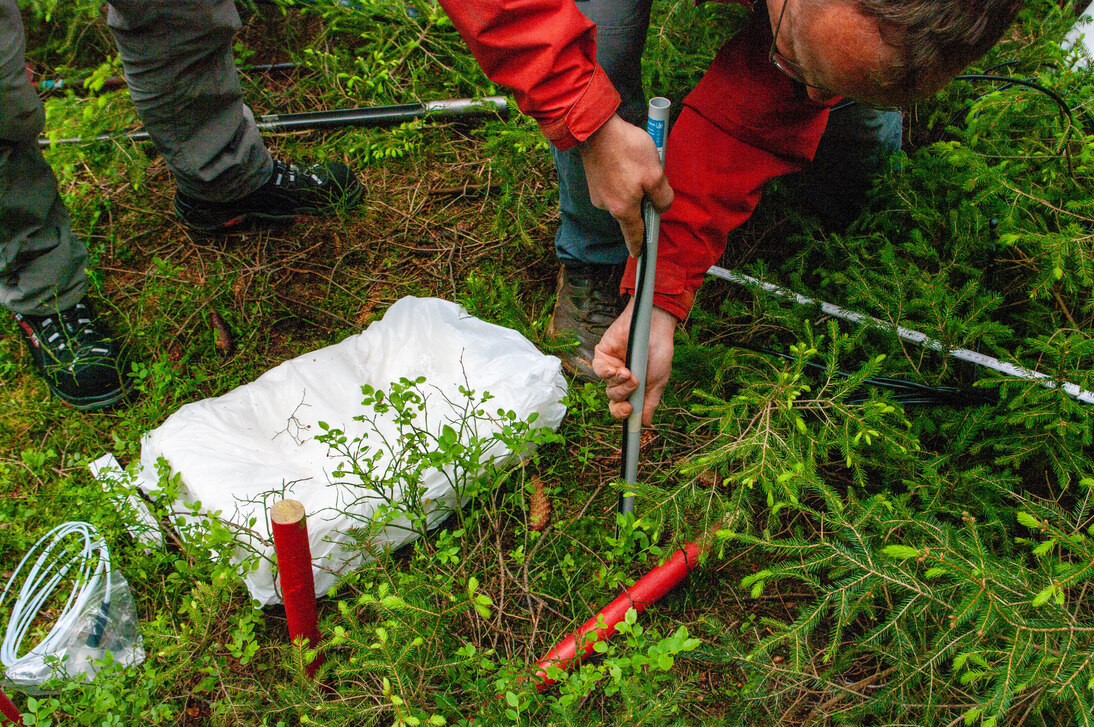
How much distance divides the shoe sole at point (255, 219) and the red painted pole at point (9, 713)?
1.90 m

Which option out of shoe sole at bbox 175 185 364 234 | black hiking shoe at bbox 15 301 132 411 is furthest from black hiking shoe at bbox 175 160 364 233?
black hiking shoe at bbox 15 301 132 411

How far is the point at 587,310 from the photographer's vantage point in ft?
8.24

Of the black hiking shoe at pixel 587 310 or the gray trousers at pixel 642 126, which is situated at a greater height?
the gray trousers at pixel 642 126

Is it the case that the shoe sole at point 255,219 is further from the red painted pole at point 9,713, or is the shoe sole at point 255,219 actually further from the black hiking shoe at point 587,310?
the red painted pole at point 9,713

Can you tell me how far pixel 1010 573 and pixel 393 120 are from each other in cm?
300

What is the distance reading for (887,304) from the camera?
81.3 inches

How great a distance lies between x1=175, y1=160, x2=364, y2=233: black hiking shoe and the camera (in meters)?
2.94

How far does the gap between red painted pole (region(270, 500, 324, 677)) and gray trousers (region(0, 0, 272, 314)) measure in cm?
158

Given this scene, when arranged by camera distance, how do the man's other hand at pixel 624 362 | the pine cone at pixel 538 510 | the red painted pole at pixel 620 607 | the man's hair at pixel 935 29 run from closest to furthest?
1. the man's hair at pixel 935 29
2. the red painted pole at pixel 620 607
3. the man's other hand at pixel 624 362
4. the pine cone at pixel 538 510

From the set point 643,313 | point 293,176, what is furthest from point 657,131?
point 293,176

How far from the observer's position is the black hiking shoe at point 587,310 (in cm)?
249

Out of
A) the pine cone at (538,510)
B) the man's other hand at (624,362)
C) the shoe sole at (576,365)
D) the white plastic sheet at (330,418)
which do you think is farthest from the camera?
the shoe sole at (576,365)

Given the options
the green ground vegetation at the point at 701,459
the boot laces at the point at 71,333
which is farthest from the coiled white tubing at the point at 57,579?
the boot laces at the point at 71,333

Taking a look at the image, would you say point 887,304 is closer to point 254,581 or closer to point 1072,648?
point 1072,648
